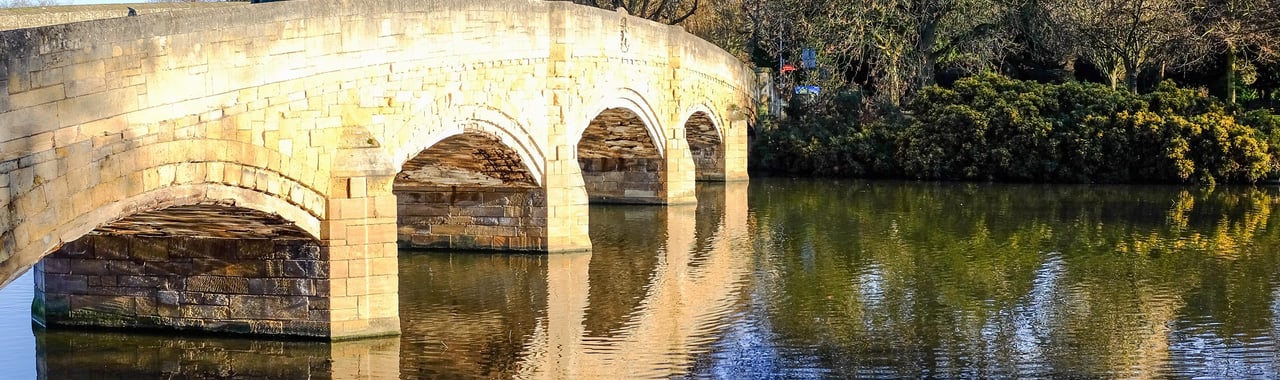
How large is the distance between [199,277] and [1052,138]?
20.1m

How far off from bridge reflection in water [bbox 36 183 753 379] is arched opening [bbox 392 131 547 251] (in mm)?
284

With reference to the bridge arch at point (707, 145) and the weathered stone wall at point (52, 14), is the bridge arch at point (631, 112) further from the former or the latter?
the weathered stone wall at point (52, 14)

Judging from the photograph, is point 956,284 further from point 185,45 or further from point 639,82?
point 185,45

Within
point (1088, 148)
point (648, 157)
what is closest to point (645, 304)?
point (648, 157)

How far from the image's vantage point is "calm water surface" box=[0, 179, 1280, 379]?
1200 centimetres

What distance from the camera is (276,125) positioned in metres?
12.0

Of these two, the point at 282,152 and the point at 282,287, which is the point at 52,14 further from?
the point at 282,287

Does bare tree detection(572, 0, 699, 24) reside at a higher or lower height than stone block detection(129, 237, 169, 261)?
higher

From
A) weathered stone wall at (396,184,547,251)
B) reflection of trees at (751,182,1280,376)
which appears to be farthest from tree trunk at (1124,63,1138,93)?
weathered stone wall at (396,184,547,251)

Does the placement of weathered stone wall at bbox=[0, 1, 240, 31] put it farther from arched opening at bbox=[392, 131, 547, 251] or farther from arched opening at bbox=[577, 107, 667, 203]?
A: arched opening at bbox=[577, 107, 667, 203]

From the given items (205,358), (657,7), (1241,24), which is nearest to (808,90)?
(657,7)

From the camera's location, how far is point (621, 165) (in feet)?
83.5

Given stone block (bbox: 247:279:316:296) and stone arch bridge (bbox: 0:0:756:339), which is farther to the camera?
stone block (bbox: 247:279:316:296)

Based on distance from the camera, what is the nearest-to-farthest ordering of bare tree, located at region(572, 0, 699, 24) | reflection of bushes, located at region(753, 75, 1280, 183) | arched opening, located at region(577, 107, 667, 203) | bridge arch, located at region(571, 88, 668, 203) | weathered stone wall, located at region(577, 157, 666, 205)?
bridge arch, located at region(571, 88, 668, 203), arched opening, located at region(577, 107, 667, 203), weathered stone wall, located at region(577, 157, 666, 205), reflection of bushes, located at region(753, 75, 1280, 183), bare tree, located at region(572, 0, 699, 24)
